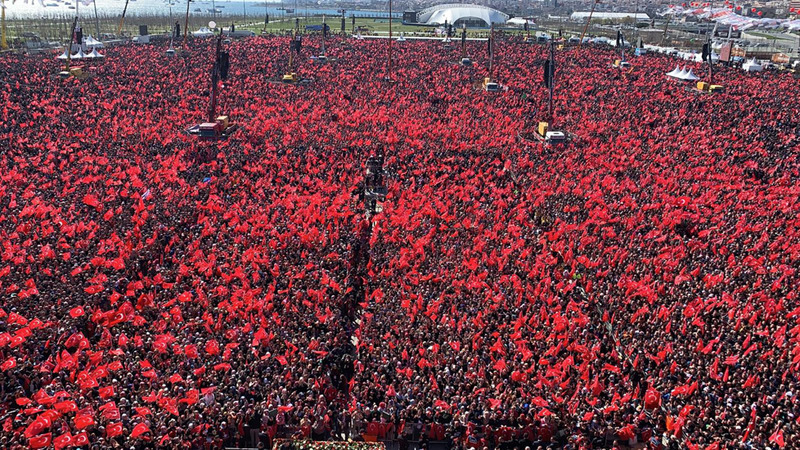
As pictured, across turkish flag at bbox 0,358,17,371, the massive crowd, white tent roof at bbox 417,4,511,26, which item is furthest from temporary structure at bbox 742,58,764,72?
turkish flag at bbox 0,358,17,371

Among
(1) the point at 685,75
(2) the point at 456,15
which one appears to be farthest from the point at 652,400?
(2) the point at 456,15

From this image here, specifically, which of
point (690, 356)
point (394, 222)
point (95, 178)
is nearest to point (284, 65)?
point (95, 178)

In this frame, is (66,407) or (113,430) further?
(66,407)

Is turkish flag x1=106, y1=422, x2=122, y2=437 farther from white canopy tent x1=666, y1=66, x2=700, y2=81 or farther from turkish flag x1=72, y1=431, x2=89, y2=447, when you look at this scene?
white canopy tent x1=666, y1=66, x2=700, y2=81

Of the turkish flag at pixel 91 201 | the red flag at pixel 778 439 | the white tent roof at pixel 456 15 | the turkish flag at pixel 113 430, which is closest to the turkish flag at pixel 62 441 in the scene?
the turkish flag at pixel 113 430

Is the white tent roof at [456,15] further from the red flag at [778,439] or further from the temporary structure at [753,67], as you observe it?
the red flag at [778,439]

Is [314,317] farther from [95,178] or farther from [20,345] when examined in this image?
[95,178]

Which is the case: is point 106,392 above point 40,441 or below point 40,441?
above

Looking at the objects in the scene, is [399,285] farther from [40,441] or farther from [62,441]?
[40,441]
